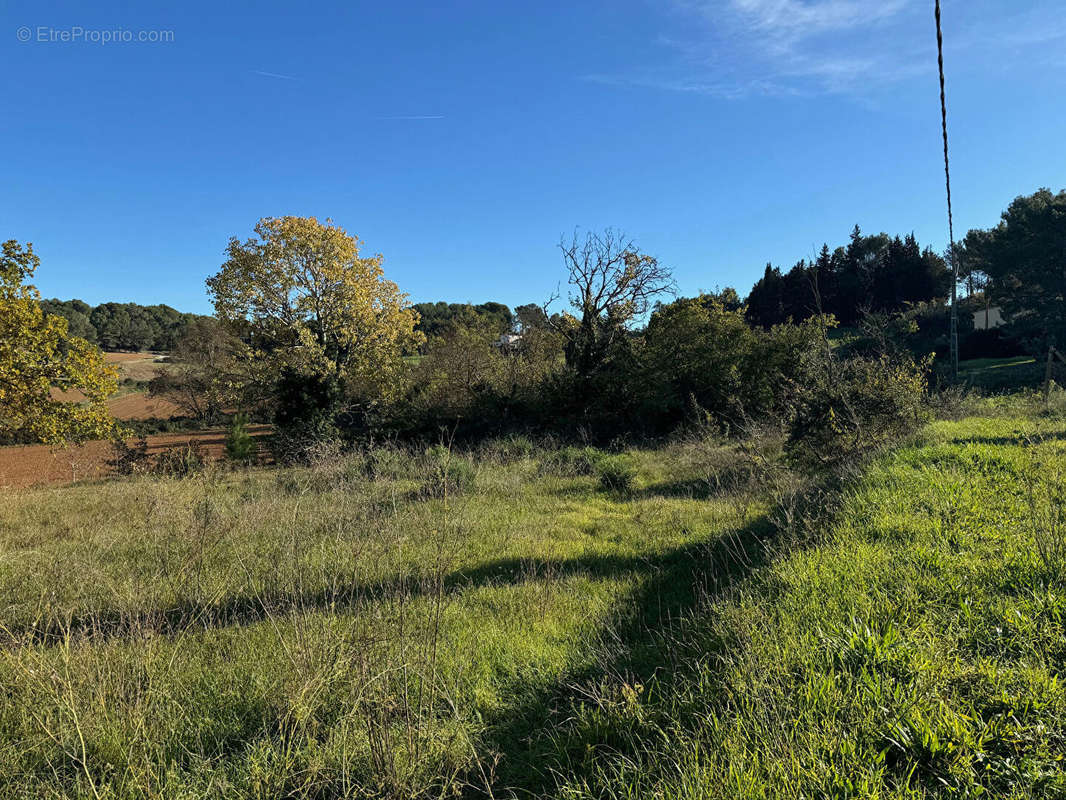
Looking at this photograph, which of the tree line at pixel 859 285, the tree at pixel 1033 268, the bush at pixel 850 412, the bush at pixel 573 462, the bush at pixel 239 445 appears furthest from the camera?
the tree line at pixel 859 285

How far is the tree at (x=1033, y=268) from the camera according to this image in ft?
85.5

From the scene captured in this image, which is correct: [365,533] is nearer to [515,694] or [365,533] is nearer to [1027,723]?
[515,694]

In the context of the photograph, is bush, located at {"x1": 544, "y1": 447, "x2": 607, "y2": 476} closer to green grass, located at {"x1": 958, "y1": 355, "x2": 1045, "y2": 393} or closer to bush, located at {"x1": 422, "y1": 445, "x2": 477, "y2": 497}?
bush, located at {"x1": 422, "y1": 445, "x2": 477, "y2": 497}

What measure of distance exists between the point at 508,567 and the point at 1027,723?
13.0 ft

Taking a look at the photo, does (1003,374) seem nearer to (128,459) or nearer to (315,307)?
(315,307)

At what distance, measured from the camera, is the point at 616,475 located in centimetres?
946

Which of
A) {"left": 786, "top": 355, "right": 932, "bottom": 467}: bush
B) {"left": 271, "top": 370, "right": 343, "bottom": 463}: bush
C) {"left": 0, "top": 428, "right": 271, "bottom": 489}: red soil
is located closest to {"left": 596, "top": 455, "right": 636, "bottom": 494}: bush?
{"left": 786, "top": 355, "right": 932, "bottom": 467}: bush

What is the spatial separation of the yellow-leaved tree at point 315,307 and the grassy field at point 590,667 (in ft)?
38.0

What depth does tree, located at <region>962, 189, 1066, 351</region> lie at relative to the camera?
1025 inches

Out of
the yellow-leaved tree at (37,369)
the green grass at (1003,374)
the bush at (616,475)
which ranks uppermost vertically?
the yellow-leaved tree at (37,369)

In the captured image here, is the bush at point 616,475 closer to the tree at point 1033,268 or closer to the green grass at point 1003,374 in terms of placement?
the green grass at point 1003,374

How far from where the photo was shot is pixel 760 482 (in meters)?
7.14

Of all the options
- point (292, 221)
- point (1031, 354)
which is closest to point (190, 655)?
point (292, 221)

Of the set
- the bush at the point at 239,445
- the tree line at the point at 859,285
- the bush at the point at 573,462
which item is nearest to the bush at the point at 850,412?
the bush at the point at 573,462
